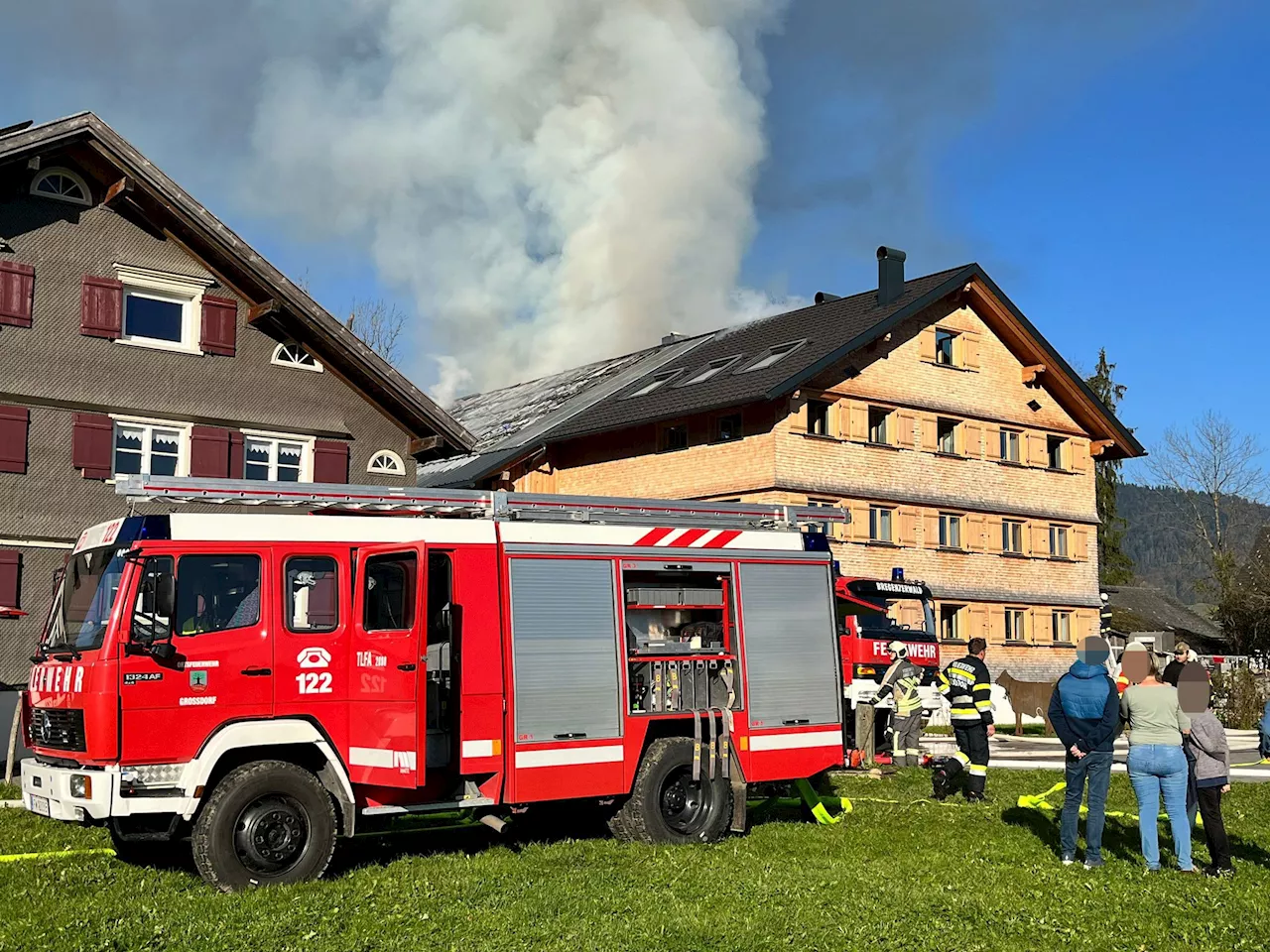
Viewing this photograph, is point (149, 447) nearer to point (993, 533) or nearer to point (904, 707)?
point (904, 707)

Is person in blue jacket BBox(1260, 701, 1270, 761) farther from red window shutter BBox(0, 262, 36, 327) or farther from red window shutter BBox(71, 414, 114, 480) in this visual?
red window shutter BBox(0, 262, 36, 327)

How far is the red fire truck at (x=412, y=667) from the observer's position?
10.4 m

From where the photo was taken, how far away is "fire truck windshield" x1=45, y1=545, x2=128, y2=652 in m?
10.5

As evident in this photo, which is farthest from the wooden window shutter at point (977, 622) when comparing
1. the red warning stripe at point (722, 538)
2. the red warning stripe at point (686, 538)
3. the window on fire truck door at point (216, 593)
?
the window on fire truck door at point (216, 593)

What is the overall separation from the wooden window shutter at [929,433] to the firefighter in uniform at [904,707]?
1845cm

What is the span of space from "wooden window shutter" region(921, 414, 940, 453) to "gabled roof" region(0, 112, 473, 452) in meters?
16.3

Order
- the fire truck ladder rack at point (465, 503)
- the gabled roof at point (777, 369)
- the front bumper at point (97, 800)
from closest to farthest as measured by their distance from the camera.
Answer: the front bumper at point (97, 800), the fire truck ladder rack at point (465, 503), the gabled roof at point (777, 369)

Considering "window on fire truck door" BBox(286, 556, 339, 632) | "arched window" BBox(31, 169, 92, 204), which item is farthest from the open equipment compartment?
"arched window" BBox(31, 169, 92, 204)

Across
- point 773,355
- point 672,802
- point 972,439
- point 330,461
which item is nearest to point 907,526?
point 972,439

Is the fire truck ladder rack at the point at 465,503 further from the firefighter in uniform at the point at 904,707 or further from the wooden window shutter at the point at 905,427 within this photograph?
the wooden window shutter at the point at 905,427

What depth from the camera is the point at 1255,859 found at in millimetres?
12266

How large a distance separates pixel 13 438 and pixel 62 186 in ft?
13.6

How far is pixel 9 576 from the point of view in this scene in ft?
70.7

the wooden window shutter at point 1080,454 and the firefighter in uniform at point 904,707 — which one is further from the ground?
the wooden window shutter at point 1080,454
